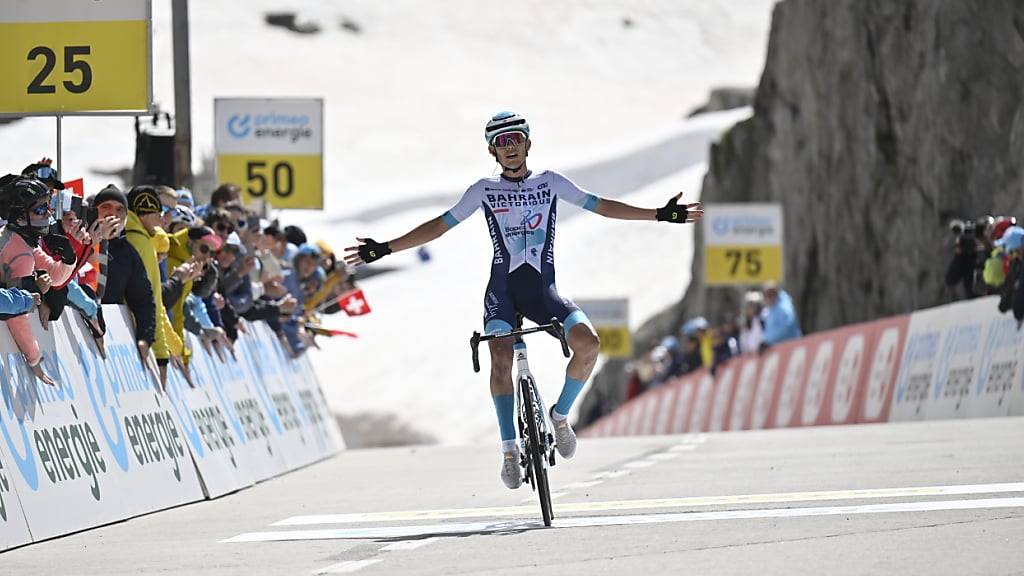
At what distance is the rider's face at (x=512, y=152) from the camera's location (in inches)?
483

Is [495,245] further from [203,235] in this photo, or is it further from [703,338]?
[703,338]

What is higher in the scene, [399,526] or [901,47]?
[901,47]

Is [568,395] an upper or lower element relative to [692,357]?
upper

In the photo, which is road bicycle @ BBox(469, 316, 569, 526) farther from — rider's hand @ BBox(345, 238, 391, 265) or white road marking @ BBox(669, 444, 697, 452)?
white road marking @ BBox(669, 444, 697, 452)

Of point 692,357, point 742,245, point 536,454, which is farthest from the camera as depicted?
point 742,245

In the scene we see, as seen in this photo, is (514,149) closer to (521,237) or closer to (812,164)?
(521,237)

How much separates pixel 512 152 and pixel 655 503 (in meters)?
2.19

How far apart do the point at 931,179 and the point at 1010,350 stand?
44.5 feet

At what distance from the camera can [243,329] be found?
19109 millimetres

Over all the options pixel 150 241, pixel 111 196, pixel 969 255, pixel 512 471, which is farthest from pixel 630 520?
pixel 969 255

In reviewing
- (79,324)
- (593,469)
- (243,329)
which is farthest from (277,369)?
(79,324)

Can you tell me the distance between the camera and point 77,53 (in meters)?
17.2

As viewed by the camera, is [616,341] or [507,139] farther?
[616,341]

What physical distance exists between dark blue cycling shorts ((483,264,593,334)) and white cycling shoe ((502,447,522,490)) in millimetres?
693
